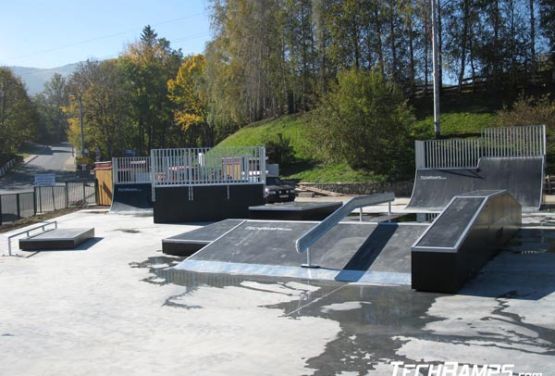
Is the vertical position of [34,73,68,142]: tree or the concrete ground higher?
[34,73,68,142]: tree

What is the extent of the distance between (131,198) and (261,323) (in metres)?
19.7

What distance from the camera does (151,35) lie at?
89500 mm

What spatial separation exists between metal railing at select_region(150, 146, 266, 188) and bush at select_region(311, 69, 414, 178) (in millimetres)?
10824

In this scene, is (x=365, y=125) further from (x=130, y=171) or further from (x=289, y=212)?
A: (x=289, y=212)

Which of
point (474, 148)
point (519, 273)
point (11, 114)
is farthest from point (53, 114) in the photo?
point (519, 273)

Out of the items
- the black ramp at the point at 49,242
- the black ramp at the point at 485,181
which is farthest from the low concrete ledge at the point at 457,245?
the black ramp at the point at 49,242

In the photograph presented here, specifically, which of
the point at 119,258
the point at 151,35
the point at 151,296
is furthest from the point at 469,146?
the point at 151,35

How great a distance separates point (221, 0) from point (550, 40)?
2597cm

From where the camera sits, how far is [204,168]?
21.9m

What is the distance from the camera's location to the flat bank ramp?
35.2ft

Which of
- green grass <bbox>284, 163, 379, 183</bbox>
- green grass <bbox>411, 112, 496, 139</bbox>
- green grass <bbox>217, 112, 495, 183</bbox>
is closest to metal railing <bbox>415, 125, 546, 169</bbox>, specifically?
green grass <bbox>217, 112, 495, 183</bbox>

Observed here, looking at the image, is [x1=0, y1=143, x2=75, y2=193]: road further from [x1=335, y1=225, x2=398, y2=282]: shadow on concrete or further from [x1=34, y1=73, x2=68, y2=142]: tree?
[x1=335, y1=225, x2=398, y2=282]: shadow on concrete

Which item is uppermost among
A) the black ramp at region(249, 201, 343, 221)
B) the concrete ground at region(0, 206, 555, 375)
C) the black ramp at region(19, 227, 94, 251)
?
the black ramp at region(249, 201, 343, 221)

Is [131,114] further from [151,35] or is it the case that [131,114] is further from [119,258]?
[119,258]
